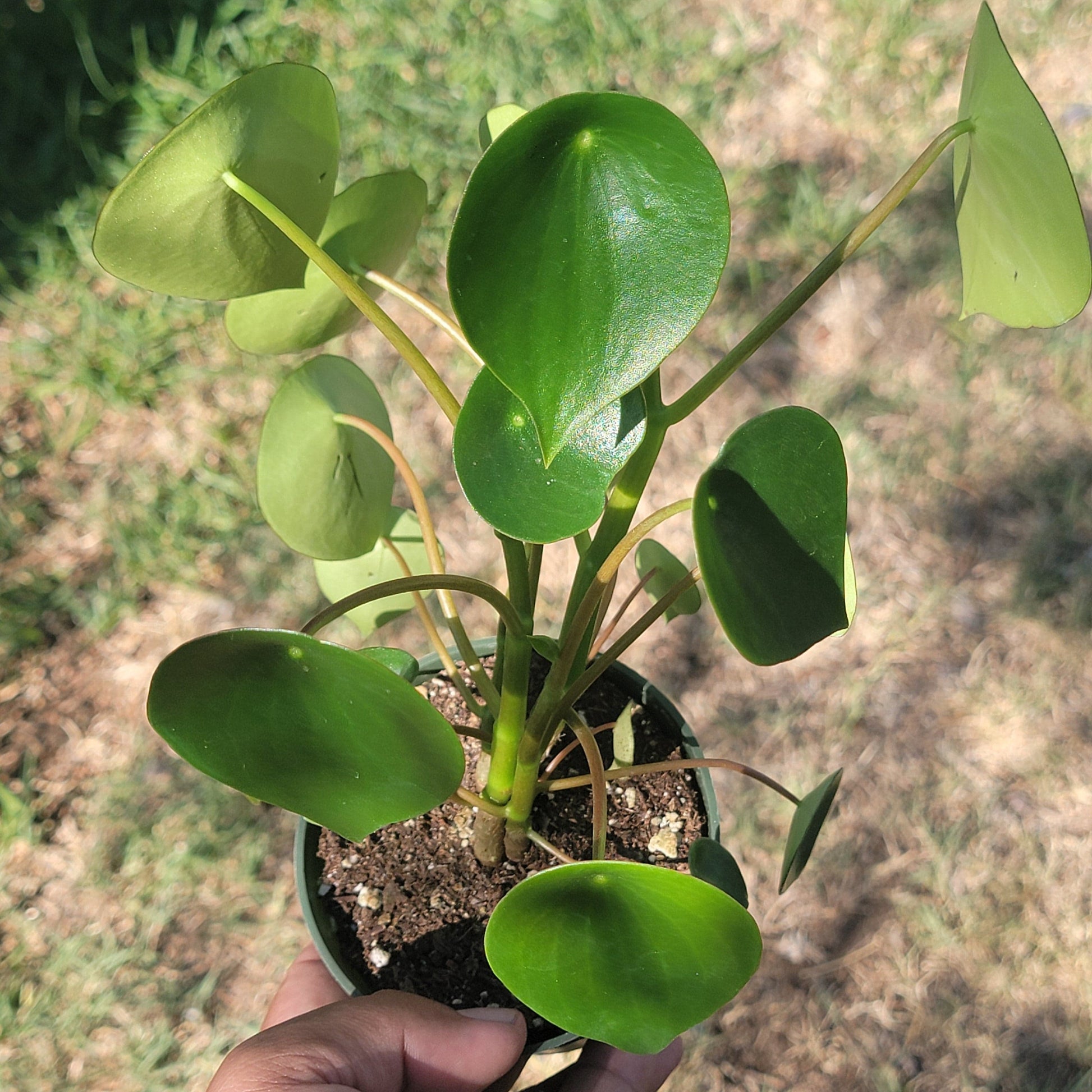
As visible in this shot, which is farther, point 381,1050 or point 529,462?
point 381,1050

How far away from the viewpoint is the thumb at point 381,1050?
52cm

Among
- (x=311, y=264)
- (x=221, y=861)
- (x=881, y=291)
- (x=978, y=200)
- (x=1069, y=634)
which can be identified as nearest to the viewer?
(x=978, y=200)

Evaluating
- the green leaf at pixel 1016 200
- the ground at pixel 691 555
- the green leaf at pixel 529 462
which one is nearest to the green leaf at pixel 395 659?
the green leaf at pixel 529 462

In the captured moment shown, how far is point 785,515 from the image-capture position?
391mm

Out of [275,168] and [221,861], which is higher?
[275,168]

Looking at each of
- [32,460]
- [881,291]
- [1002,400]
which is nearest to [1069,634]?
[1002,400]

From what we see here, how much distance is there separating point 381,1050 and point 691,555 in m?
0.68

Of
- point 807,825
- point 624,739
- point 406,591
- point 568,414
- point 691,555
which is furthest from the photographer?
point 691,555

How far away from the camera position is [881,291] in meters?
1.29

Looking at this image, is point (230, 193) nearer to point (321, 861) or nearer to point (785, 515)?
point (785, 515)

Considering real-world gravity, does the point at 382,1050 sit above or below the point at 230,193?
below

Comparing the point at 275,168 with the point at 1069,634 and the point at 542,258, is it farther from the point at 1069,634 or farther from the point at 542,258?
the point at 1069,634

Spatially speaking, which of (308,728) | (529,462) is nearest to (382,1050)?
(308,728)

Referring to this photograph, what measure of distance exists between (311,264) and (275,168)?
0.13 m
